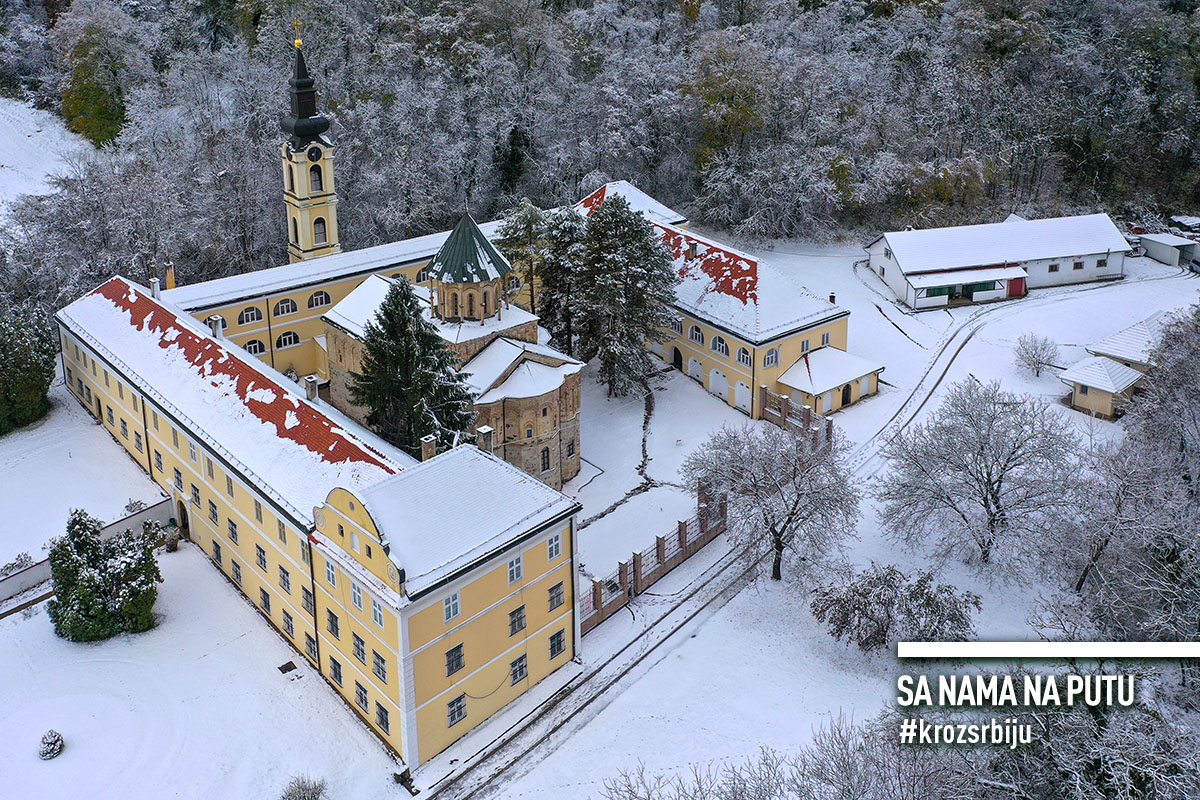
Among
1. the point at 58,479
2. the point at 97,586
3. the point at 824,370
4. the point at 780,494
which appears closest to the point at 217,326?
the point at 58,479

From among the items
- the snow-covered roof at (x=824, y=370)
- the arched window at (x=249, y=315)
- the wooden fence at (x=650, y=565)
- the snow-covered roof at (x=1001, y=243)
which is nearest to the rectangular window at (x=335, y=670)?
the wooden fence at (x=650, y=565)

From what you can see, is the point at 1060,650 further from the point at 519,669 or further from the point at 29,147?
the point at 29,147

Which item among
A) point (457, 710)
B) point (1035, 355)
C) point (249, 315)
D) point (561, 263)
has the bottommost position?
point (457, 710)

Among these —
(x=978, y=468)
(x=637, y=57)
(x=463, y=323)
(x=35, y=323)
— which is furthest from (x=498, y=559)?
(x=637, y=57)

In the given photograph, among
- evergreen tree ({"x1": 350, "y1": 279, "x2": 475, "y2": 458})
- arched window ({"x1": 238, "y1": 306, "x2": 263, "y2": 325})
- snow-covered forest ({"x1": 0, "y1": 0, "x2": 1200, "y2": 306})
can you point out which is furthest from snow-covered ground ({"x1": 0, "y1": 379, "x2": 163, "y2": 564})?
snow-covered forest ({"x1": 0, "y1": 0, "x2": 1200, "y2": 306})

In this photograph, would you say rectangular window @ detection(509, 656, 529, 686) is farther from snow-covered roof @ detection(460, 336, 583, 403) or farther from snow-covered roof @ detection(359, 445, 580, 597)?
snow-covered roof @ detection(460, 336, 583, 403)

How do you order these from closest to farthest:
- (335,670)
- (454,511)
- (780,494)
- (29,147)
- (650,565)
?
(454,511), (335,670), (780,494), (650,565), (29,147)

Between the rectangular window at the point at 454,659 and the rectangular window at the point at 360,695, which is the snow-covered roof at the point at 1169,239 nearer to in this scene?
the rectangular window at the point at 454,659

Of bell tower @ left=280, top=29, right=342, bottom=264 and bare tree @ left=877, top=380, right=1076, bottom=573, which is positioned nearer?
bare tree @ left=877, top=380, right=1076, bottom=573
